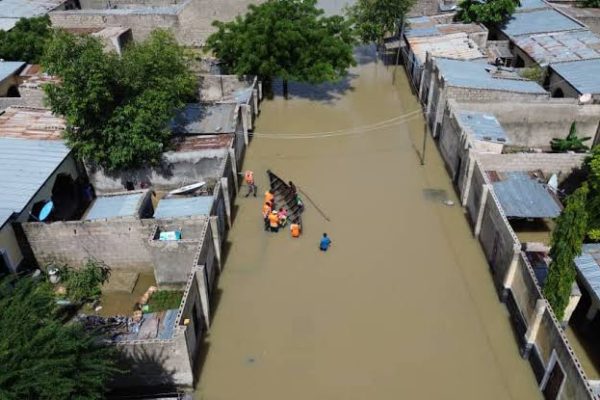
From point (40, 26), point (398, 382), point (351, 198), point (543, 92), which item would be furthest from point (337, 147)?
point (40, 26)

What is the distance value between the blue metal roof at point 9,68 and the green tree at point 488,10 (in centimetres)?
2544

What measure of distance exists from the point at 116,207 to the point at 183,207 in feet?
7.59

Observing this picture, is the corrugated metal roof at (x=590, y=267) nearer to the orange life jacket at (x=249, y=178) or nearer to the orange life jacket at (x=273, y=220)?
the orange life jacket at (x=273, y=220)

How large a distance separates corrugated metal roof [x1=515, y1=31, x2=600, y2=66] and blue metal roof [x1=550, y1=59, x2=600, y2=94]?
2.18 ft

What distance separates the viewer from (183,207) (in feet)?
58.7

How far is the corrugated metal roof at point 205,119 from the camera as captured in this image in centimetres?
2195

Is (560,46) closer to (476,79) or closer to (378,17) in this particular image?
(476,79)

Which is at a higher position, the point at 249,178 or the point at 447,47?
the point at 447,47

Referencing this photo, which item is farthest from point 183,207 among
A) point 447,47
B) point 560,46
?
point 560,46

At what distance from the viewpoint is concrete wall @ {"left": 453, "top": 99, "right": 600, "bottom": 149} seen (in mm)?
22234

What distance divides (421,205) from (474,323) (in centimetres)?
620

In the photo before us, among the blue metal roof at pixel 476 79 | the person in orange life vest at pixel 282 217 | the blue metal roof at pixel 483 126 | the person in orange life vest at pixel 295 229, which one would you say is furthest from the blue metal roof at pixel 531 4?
the person in orange life vest at pixel 295 229

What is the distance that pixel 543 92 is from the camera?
2330cm

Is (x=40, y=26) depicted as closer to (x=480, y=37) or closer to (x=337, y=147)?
(x=337, y=147)
